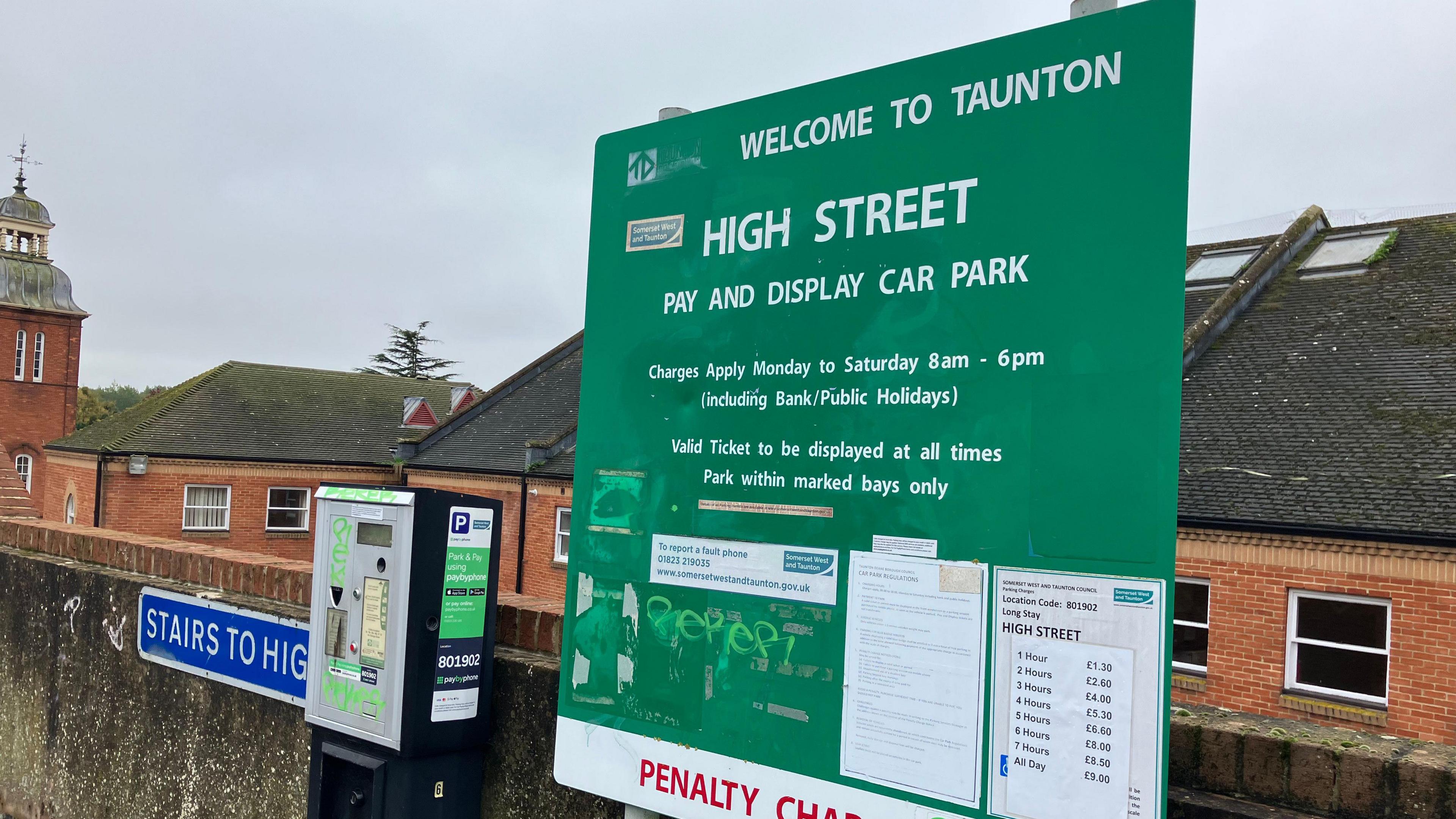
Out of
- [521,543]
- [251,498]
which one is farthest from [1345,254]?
[251,498]

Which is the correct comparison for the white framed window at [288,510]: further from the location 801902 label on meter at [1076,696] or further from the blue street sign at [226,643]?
the location 801902 label on meter at [1076,696]

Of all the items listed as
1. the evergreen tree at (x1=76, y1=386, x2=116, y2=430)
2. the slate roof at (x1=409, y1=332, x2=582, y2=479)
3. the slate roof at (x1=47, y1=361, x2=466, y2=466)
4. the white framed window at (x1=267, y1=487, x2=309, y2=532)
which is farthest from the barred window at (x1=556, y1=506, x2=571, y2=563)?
the evergreen tree at (x1=76, y1=386, x2=116, y2=430)

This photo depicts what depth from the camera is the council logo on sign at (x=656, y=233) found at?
2969mm

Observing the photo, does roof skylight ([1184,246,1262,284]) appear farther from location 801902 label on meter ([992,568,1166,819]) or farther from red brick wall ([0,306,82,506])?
red brick wall ([0,306,82,506])

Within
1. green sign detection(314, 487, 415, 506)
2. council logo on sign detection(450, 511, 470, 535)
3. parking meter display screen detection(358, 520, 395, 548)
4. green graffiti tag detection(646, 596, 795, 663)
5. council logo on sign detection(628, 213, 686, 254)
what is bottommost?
green graffiti tag detection(646, 596, 795, 663)

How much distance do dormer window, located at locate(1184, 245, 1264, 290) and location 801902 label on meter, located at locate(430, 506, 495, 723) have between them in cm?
1837

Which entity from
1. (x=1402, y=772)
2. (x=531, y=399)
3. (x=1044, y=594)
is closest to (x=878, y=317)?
(x=1044, y=594)

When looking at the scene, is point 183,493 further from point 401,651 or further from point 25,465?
point 401,651

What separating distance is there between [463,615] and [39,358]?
2131 inches

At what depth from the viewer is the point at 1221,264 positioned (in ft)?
65.1

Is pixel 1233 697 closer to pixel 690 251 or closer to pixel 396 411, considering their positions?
pixel 690 251

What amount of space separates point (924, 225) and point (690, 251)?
0.78 metres

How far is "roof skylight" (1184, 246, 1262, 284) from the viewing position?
62.7ft

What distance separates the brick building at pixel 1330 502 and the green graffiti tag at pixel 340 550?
10664 millimetres
